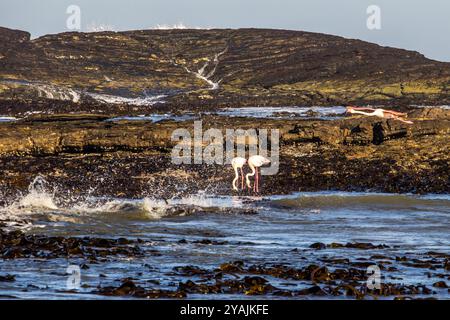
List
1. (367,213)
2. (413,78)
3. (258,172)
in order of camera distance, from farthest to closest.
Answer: (413,78)
(258,172)
(367,213)

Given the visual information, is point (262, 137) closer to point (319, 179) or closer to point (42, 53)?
point (319, 179)

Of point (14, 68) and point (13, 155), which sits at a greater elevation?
point (14, 68)

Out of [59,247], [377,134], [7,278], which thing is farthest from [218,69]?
[7,278]

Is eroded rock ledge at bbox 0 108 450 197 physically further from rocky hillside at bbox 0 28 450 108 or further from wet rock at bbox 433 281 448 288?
rocky hillside at bbox 0 28 450 108

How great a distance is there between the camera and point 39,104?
193 feet

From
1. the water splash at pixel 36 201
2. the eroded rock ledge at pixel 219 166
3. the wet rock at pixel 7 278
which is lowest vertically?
the wet rock at pixel 7 278

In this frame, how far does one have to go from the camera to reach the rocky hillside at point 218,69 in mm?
68312

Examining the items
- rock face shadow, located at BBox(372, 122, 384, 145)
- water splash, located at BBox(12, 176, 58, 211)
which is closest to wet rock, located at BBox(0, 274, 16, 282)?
water splash, located at BBox(12, 176, 58, 211)

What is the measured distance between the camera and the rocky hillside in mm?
68312

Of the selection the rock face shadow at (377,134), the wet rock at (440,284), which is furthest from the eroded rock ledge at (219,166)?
the wet rock at (440,284)

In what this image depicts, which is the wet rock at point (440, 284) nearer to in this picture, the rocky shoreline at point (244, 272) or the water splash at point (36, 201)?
the rocky shoreline at point (244, 272)

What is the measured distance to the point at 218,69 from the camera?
83.4 meters

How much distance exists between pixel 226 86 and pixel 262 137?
41.8 m
